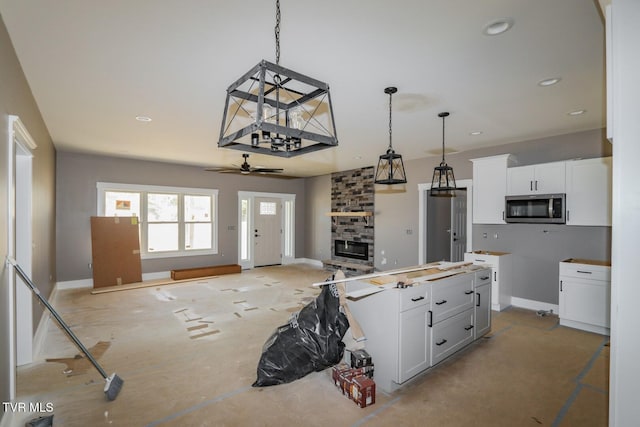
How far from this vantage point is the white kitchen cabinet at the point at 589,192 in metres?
3.95

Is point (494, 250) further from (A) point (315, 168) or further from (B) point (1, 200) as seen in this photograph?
(B) point (1, 200)

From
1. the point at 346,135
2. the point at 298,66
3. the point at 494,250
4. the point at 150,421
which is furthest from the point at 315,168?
the point at 150,421

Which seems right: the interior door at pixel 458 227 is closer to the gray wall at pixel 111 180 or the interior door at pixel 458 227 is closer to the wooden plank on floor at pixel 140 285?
the gray wall at pixel 111 180

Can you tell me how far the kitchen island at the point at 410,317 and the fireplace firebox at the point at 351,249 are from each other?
14.4 feet

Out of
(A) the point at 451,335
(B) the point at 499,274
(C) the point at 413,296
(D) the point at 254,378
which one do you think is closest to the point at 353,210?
(B) the point at 499,274

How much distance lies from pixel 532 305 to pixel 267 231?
6249mm

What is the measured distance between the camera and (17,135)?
2.54 metres

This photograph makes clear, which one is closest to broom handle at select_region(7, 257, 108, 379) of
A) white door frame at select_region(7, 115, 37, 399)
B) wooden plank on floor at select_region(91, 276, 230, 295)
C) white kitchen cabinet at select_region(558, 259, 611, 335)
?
white door frame at select_region(7, 115, 37, 399)

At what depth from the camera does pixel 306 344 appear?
105 inches

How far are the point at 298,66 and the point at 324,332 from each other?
2.24 m

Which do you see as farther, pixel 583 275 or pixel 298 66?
pixel 583 275

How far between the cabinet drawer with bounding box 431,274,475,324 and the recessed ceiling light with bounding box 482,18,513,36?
195 cm

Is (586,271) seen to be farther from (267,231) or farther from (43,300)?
(267,231)

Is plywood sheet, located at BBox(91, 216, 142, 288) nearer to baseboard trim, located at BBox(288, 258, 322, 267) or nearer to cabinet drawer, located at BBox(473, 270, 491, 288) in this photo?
baseboard trim, located at BBox(288, 258, 322, 267)
